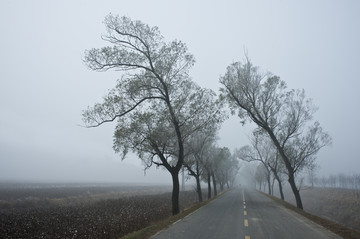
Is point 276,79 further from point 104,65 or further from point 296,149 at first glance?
point 104,65

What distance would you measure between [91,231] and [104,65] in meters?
10.9

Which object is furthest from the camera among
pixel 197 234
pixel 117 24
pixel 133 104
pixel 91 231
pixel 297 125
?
pixel 297 125

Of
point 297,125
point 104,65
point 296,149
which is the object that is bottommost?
point 296,149

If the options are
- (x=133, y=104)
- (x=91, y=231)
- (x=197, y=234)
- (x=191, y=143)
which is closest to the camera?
(x=197, y=234)

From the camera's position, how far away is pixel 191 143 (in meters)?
29.8

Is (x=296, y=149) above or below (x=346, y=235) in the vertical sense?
above

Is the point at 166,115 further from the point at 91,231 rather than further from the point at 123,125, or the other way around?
the point at 91,231

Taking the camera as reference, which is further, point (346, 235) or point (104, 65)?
point (104, 65)

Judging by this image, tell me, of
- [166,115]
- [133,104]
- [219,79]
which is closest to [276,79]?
[219,79]

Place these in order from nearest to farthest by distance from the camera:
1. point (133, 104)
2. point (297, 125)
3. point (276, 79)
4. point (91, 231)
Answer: point (91, 231)
point (133, 104)
point (276, 79)
point (297, 125)

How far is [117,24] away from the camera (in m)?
16.2

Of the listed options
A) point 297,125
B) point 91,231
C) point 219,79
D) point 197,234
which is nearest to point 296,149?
point 297,125

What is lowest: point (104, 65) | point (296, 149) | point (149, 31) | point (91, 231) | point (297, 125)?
point (91, 231)

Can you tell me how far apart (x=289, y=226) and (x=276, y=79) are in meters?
15.1
